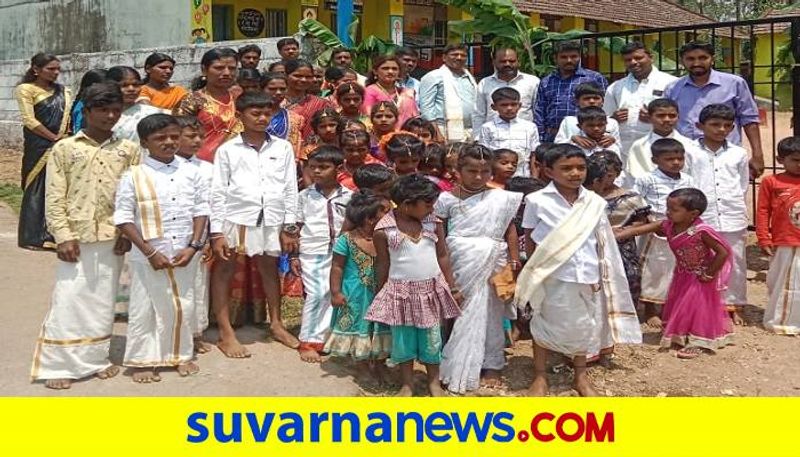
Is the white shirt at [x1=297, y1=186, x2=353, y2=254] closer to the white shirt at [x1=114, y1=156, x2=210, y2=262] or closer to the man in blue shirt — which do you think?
the white shirt at [x1=114, y1=156, x2=210, y2=262]

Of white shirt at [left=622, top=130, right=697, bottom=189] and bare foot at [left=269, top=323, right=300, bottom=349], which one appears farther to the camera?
white shirt at [left=622, top=130, right=697, bottom=189]

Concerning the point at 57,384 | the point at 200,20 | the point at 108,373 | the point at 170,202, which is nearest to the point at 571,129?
the point at 170,202

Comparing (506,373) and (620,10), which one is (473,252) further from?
(620,10)

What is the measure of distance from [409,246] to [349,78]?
276 cm

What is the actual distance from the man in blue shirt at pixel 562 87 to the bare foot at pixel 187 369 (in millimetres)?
3248

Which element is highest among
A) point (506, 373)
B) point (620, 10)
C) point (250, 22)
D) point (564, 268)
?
point (620, 10)

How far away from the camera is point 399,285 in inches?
154

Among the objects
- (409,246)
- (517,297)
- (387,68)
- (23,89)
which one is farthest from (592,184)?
(23,89)

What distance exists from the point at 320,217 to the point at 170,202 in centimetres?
85

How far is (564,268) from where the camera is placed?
12.8 feet

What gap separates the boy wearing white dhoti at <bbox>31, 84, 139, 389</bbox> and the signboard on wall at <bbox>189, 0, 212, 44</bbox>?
11.8 meters

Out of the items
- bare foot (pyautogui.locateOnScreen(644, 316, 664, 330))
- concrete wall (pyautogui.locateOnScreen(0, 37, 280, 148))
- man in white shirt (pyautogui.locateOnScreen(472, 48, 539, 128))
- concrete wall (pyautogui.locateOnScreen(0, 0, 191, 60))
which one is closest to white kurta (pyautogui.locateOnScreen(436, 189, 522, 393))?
bare foot (pyautogui.locateOnScreen(644, 316, 664, 330))

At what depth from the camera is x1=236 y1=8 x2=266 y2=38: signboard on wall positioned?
17469mm

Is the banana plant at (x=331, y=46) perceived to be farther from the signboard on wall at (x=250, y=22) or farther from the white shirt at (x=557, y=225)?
the signboard on wall at (x=250, y=22)
